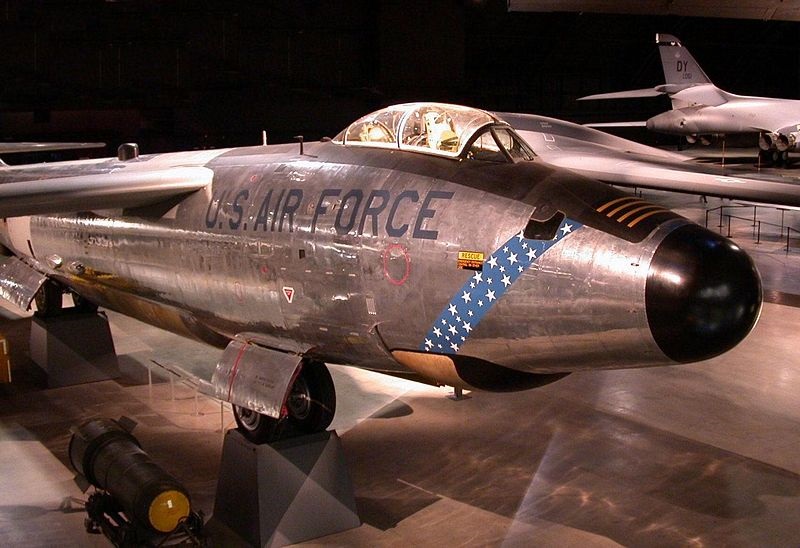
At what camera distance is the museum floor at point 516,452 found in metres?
8.20

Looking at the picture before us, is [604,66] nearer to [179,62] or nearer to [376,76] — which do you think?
[376,76]

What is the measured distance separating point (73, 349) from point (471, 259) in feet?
26.3

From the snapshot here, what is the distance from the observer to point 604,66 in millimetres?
40875

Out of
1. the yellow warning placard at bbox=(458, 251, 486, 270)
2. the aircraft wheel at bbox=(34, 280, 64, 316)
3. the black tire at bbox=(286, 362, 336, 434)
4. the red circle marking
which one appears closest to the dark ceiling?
the aircraft wheel at bbox=(34, 280, 64, 316)

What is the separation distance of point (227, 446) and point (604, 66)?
36031 millimetres

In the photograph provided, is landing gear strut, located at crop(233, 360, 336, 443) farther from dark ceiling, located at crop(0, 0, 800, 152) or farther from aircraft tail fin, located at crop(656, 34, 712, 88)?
aircraft tail fin, located at crop(656, 34, 712, 88)

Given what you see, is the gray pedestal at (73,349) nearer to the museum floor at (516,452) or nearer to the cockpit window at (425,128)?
the museum floor at (516,452)

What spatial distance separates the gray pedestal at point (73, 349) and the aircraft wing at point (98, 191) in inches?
163

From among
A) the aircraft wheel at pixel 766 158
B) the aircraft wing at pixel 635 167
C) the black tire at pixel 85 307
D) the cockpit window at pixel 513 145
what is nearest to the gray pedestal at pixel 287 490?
the cockpit window at pixel 513 145

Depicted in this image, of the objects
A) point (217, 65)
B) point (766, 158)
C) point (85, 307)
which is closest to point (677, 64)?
point (766, 158)

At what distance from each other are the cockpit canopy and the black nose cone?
186cm

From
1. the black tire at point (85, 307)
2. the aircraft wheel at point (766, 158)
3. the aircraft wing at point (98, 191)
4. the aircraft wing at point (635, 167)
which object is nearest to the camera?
the aircraft wing at point (98, 191)

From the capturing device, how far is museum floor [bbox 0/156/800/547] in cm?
820

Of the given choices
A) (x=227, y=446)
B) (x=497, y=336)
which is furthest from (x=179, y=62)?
(x=497, y=336)
